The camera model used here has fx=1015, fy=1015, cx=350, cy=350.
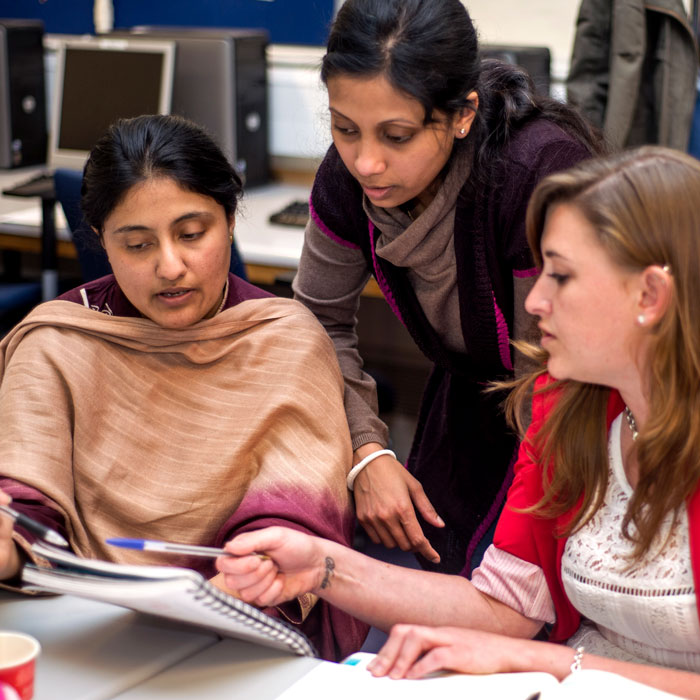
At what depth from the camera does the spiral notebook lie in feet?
3.09

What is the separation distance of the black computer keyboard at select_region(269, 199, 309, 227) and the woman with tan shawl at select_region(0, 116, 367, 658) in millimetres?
1407

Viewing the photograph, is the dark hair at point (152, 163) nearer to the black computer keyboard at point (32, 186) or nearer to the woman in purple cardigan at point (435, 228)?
the woman in purple cardigan at point (435, 228)

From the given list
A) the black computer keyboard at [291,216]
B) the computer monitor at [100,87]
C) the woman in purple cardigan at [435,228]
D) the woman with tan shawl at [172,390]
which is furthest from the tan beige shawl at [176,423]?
the computer monitor at [100,87]

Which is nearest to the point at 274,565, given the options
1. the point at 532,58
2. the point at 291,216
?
the point at 291,216

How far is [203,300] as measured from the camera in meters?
1.53

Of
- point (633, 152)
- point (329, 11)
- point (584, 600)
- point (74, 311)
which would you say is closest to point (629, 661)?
point (584, 600)

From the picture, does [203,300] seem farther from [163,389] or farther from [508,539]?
[508,539]

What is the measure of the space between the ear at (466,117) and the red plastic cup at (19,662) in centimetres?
89

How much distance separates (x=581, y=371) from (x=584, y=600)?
276 millimetres

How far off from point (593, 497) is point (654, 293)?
0.28 meters

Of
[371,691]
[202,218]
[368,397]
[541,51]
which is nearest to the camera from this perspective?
[371,691]

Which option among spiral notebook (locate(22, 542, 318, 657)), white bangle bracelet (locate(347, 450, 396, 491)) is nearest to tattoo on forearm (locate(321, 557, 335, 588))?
spiral notebook (locate(22, 542, 318, 657))

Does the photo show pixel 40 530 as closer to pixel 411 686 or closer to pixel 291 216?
pixel 411 686

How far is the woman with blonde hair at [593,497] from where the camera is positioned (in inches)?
41.7
